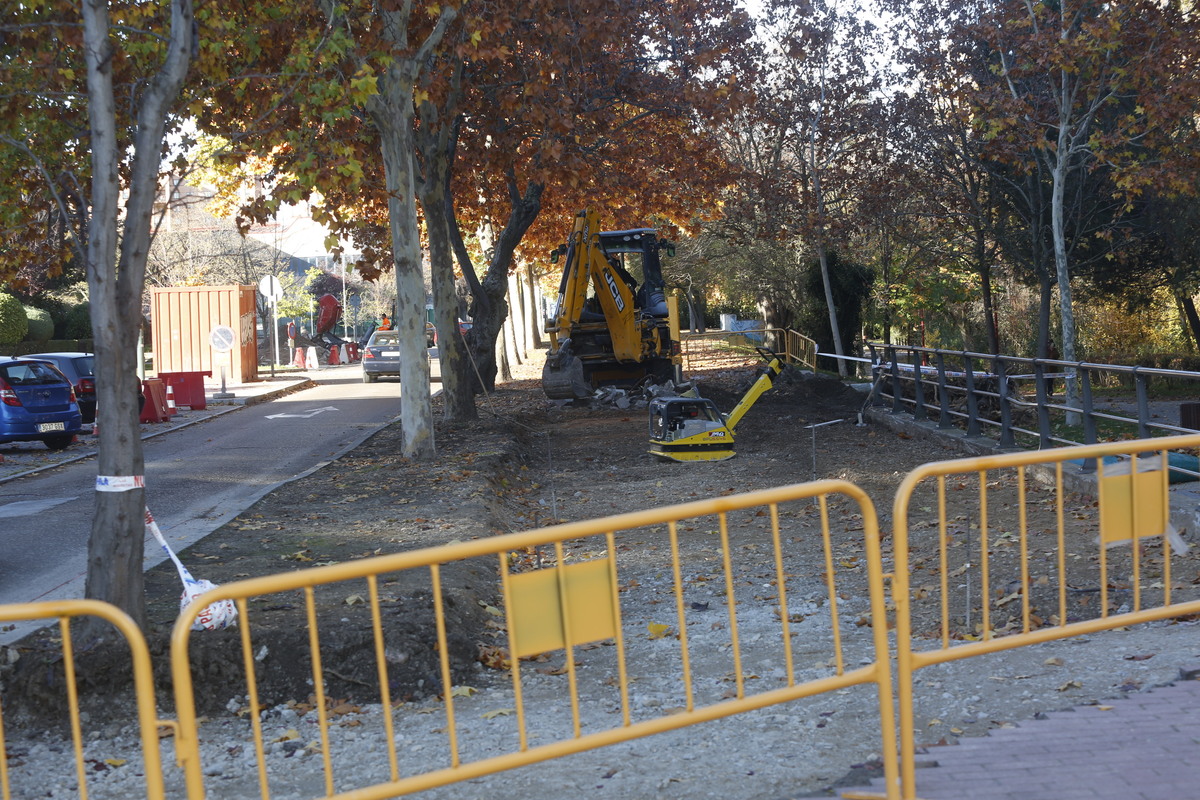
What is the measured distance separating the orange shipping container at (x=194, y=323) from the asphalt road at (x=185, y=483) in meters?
8.03

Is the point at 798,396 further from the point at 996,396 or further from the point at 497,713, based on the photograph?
the point at 497,713

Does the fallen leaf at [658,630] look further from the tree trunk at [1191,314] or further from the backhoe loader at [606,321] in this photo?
the tree trunk at [1191,314]

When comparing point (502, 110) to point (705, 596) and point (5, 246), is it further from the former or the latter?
point (705, 596)

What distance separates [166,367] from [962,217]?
23.8 m

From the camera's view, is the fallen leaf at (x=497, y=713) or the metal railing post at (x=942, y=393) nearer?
the fallen leaf at (x=497, y=713)

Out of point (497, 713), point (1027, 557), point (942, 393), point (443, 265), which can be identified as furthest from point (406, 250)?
point (497, 713)

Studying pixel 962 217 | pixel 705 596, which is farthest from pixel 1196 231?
pixel 705 596

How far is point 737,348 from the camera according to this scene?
43000 mm

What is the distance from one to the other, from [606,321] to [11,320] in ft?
75.4

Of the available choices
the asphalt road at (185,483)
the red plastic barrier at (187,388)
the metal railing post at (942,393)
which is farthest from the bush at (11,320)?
the metal railing post at (942,393)

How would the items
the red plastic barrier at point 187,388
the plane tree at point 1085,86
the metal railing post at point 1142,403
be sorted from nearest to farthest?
1. the metal railing post at point 1142,403
2. the plane tree at point 1085,86
3. the red plastic barrier at point 187,388

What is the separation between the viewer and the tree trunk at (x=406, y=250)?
15.3m

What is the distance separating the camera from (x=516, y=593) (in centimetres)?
398

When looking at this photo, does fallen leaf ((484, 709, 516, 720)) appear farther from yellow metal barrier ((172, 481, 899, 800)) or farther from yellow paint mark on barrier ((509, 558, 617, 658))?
yellow paint mark on barrier ((509, 558, 617, 658))
